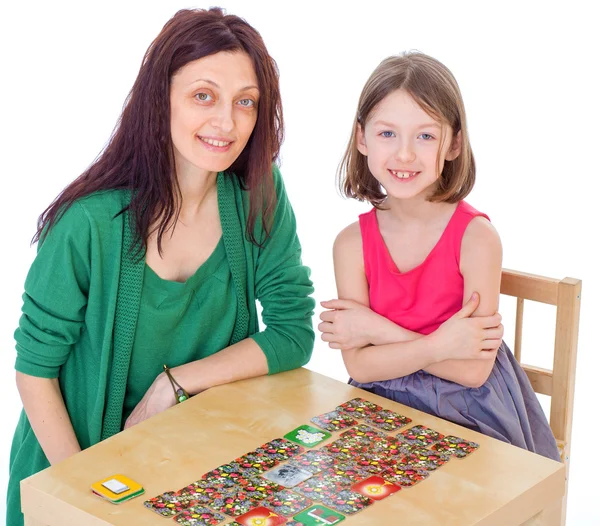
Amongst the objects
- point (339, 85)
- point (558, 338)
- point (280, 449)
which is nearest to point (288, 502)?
point (280, 449)

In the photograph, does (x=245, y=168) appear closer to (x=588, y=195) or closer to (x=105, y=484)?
(x=105, y=484)

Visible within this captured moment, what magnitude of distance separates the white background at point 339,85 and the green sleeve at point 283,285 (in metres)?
2.18

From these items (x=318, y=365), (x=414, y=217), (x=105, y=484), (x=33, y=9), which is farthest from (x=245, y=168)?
(x=33, y=9)

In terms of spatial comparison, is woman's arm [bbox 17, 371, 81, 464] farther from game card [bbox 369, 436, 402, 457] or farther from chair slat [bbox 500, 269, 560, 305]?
chair slat [bbox 500, 269, 560, 305]

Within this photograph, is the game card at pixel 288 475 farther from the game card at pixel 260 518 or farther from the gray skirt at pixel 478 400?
the gray skirt at pixel 478 400

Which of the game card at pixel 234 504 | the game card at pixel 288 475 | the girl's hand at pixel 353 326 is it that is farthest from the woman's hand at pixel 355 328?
the game card at pixel 234 504

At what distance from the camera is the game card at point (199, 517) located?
1.74 m

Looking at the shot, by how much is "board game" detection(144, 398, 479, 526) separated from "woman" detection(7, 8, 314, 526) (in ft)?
1.03

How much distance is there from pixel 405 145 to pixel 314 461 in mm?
672

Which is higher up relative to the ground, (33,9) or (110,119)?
(33,9)

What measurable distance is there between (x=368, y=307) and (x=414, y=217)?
0.22 meters

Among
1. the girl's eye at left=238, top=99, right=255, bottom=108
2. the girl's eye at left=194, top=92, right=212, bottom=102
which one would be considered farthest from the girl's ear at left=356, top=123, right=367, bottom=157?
the girl's eye at left=194, top=92, right=212, bottom=102

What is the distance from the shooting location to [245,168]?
2420 mm

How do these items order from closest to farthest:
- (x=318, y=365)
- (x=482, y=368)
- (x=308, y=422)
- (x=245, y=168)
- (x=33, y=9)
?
(x=308, y=422) → (x=482, y=368) → (x=245, y=168) → (x=318, y=365) → (x=33, y=9)
